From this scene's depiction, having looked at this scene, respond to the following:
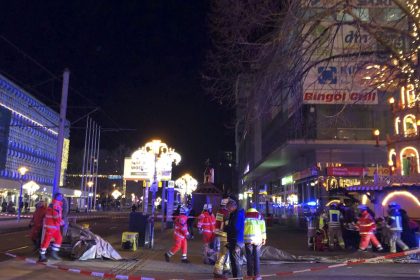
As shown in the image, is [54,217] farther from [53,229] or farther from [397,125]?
[397,125]

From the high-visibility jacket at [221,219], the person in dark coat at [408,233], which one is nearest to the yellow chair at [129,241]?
the high-visibility jacket at [221,219]

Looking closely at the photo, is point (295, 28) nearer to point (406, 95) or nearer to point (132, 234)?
point (132, 234)

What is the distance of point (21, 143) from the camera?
7162 centimetres

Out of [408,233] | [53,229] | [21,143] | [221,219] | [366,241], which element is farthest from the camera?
[21,143]

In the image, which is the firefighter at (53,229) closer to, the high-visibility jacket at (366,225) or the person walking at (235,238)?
the person walking at (235,238)

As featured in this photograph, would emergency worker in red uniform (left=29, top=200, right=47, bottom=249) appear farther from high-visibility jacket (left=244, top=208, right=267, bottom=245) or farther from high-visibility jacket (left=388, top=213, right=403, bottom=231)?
high-visibility jacket (left=388, top=213, right=403, bottom=231)

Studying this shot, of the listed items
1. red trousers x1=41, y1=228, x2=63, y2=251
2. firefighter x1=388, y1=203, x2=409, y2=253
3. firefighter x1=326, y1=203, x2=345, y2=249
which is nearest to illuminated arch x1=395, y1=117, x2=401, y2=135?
firefighter x1=326, y1=203, x2=345, y2=249

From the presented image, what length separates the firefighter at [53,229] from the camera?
12000mm

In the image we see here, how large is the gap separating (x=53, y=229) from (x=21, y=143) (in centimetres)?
6476

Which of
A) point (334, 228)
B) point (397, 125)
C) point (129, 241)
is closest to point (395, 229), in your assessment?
point (334, 228)

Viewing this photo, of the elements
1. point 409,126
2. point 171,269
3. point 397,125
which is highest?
point 397,125

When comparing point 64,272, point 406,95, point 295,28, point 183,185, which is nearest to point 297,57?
point 295,28

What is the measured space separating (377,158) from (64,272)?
2711 centimetres

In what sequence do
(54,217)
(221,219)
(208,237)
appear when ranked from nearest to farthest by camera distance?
(221,219) → (54,217) → (208,237)
